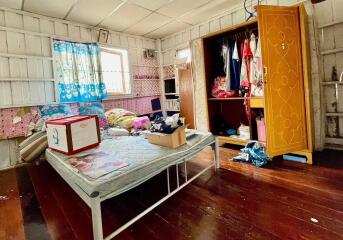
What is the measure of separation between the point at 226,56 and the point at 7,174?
12.4ft

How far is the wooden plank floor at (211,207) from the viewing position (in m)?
1.47

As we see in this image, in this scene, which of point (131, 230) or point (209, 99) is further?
point (209, 99)

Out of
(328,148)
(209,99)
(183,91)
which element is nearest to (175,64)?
(183,91)

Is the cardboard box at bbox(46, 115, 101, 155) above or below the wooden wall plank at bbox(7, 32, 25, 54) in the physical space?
below

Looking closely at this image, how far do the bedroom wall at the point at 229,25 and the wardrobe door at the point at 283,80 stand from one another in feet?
1.61

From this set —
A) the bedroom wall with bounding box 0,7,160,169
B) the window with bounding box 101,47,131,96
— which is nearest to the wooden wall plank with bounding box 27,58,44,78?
the bedroom wall with bounding box 0,7,160,169

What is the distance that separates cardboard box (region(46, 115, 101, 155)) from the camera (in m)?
1.96

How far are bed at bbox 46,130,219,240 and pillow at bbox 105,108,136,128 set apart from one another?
0.90 meters

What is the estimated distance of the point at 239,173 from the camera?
8.05 feet

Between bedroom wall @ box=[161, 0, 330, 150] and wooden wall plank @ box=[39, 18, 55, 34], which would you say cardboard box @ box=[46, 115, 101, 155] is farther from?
bedroom wall @ box=[161, 0, 330, 150]

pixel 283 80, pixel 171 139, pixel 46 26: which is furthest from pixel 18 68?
pixel 283 80

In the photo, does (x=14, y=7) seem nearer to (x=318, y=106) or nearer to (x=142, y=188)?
(x=142, y=188)

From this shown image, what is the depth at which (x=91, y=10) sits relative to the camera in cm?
347

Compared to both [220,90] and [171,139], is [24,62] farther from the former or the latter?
[220,90]
